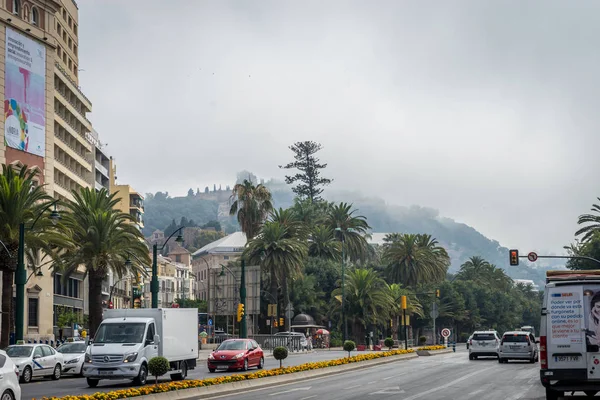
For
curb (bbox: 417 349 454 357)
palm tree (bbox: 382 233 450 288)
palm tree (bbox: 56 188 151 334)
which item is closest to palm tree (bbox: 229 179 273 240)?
palm tree (bbox: 382 233 450 288)

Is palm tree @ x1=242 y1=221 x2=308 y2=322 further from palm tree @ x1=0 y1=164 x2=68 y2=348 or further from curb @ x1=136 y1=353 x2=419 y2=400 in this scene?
curb @ x1=136 y1=353 x2=419 y2=400

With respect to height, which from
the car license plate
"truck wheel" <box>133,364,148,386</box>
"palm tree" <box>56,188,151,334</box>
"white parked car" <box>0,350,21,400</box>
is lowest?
"truck wheel" <box>133,364,148,386</box>

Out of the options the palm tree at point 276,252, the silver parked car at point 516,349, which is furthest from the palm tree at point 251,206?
the silver parked car at point 516,349

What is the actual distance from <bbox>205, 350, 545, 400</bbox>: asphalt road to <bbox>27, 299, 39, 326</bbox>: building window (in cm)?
4030

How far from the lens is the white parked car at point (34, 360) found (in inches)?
1387

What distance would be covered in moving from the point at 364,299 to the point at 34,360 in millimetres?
63353

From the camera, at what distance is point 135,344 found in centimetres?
3062

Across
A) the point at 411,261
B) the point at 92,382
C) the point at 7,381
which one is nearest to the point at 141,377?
the point at 92,382

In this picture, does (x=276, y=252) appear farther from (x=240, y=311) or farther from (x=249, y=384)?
(x=249, y=384)

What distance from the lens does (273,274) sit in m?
89.9

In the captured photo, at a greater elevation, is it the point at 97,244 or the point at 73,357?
the point at 97,244

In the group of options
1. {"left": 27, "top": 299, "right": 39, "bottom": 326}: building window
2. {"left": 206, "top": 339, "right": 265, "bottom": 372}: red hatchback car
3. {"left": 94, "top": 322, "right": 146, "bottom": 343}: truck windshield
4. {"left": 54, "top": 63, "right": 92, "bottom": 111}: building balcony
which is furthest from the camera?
{"left": 54, "top": 63, "right": 92, "bottom": 111}: building balcony

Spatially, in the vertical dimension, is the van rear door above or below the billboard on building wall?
below

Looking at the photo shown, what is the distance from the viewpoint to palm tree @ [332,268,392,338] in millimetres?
96250
